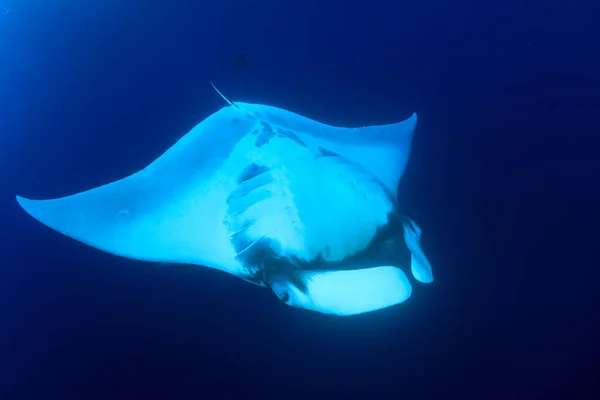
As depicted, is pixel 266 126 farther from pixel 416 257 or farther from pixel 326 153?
pixel 416 257

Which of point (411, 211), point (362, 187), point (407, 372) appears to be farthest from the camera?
point (411, 211)

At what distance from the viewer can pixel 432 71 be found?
4.91 m

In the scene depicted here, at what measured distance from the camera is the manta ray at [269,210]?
8.38ft

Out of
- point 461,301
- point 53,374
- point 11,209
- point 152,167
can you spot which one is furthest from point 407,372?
point 11,209

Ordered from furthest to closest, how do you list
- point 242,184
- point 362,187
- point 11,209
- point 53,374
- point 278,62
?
point 278,62 < point 11,209 < point 53,374 < point 242,184 < point 362,187

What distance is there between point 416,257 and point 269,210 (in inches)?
39.4

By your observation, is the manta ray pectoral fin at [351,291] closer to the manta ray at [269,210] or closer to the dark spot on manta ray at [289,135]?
the manta ray at [269,210]

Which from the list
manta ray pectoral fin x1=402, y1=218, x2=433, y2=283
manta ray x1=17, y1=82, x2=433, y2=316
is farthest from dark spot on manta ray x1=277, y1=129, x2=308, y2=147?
manta ray pectoral fin x1=402, y1=218, x2=433, y2=283

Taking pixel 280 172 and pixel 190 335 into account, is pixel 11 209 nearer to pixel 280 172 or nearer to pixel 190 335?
pixel 190 335

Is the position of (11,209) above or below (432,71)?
below

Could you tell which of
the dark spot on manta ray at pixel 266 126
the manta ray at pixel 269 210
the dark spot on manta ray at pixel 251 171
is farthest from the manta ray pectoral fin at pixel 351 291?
the dark spot on manta ray at pixel 266 126

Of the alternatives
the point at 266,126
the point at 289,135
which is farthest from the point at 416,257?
the point at 266,126

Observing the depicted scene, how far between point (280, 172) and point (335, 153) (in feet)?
1.78

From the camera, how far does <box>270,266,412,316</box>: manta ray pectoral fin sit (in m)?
2.03
